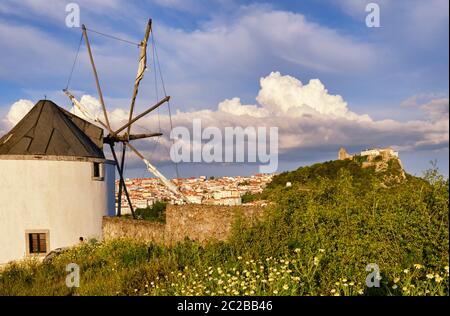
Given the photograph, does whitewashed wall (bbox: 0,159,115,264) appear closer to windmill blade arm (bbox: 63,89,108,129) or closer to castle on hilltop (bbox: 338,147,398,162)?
windmill blade arm (bbox: 63,89,108,129)

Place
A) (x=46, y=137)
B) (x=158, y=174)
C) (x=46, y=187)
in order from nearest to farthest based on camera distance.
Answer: (x=46, y=187), (x=46, y=137), (x=158, y=174)

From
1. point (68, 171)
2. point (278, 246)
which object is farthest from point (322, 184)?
point (68, 171)

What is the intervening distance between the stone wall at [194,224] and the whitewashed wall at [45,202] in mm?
2626

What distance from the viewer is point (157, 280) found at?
28.9 ft

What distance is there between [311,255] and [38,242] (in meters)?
12.4

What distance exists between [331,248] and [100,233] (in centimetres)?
1249

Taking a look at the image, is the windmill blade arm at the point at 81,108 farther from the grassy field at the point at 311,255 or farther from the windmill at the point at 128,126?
the grassy field at the point at 311,255

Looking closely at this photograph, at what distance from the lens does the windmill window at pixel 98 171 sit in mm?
17858

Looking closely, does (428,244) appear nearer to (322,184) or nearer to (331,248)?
(331,248)

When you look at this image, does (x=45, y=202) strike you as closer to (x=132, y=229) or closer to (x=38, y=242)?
(x=38, y=242)

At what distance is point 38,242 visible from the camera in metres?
16.1

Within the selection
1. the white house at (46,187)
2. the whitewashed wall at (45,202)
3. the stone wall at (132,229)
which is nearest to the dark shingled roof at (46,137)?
the white house at (46,187)

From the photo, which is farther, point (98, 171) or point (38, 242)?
point (98, 171)

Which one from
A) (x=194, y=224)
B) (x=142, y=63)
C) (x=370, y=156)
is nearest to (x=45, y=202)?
(x=194, y=224)
